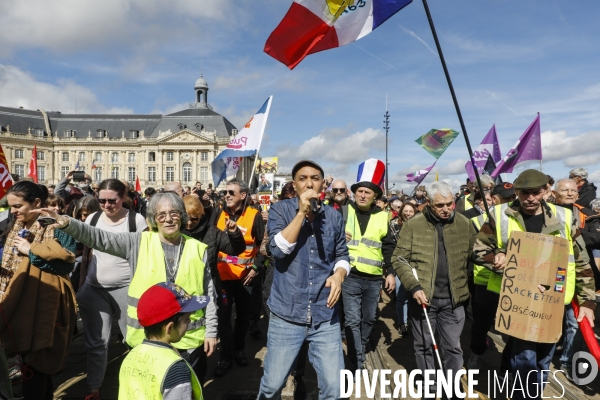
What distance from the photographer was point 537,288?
316 centimetres

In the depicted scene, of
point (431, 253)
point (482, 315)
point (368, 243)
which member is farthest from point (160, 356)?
point (482, 315)

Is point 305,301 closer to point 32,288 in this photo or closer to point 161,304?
point 161,304

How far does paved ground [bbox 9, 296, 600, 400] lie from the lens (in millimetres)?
4000

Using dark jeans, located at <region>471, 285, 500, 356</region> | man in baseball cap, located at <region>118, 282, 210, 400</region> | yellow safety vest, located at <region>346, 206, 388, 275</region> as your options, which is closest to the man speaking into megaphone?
man in baseball cap, located at <region>118, 282, 210, 400</region>

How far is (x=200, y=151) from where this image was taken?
9238cm

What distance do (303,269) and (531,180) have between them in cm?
195

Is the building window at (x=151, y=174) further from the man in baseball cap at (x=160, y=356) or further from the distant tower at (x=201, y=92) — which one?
the man in baseball cap at (x=160, y=356)

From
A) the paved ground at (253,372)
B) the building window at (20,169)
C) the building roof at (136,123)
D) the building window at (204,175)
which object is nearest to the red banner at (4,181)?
the paved ground at (253,372)

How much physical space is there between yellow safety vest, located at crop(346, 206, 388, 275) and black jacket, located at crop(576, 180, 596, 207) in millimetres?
3771

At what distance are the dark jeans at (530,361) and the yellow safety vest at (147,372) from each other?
2.56 m

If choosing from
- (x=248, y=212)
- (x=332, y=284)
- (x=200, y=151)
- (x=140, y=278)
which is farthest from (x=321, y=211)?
(x=200, y=151)

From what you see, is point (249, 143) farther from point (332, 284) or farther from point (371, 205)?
point (332, 284)

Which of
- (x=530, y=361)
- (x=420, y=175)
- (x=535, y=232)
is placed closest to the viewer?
(x=530, y=361)

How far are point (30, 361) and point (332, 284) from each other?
231 cm
